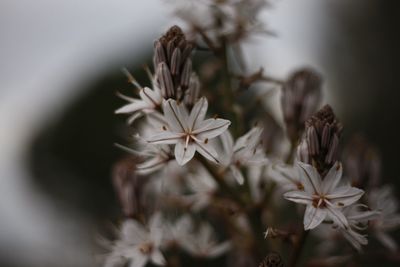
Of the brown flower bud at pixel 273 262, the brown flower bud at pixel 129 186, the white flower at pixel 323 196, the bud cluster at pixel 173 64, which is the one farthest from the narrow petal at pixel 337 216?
the brown flower bud at pixel 129 186

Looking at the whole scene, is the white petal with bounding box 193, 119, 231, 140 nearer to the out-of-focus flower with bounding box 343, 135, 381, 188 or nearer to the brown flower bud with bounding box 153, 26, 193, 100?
the brown flower bud with bounding box 153, 26, 193, 100

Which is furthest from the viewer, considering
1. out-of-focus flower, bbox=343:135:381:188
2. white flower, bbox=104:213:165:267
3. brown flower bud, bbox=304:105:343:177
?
out-of-focus flower, bbox=343:135:381:188

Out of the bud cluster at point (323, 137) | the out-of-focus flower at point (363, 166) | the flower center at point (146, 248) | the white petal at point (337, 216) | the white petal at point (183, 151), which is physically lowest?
the out-of-focus flower at point (363, 166)

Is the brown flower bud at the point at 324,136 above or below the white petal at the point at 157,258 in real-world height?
above

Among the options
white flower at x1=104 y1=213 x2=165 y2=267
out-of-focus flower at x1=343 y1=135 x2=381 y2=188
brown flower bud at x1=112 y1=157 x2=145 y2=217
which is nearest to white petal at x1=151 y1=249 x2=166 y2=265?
white flower at x1=104 y1=213 x2=165 y2=267

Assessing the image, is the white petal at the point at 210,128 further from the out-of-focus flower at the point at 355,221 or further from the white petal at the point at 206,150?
the out-of-focus flower at the point at 355,221

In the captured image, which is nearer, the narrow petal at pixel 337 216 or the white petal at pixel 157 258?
the narrow petal at pixel 337 216
